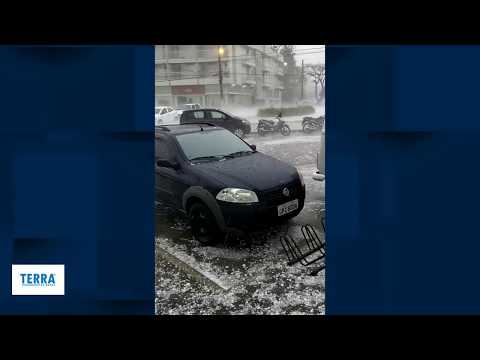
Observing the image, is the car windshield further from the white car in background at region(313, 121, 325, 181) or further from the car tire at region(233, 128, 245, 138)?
the white car in background at region(313, 121, 325, 181)

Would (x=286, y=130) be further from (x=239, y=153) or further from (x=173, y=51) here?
(x=173, y=51)

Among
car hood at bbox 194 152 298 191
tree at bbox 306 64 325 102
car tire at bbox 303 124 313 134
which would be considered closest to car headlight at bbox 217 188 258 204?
→ car hood at bbox 194 152 298 191

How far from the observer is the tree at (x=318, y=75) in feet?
9.72

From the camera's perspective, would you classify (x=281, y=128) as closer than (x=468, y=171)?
No

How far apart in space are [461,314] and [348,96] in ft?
7.37

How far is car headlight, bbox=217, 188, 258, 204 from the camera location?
3447mm

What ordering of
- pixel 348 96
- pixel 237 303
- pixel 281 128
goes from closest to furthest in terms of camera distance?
pixel 348 96
pixel 237 303
pixel 281 128

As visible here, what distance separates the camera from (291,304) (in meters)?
3.11

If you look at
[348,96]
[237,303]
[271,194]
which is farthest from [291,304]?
[348,96]

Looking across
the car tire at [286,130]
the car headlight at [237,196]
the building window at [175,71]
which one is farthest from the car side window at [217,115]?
the car headlight at [237,196]

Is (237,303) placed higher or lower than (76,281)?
lower

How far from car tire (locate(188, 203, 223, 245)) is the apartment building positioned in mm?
1134

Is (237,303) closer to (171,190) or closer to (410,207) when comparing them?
(171,190)

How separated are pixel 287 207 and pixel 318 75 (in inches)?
55.8
